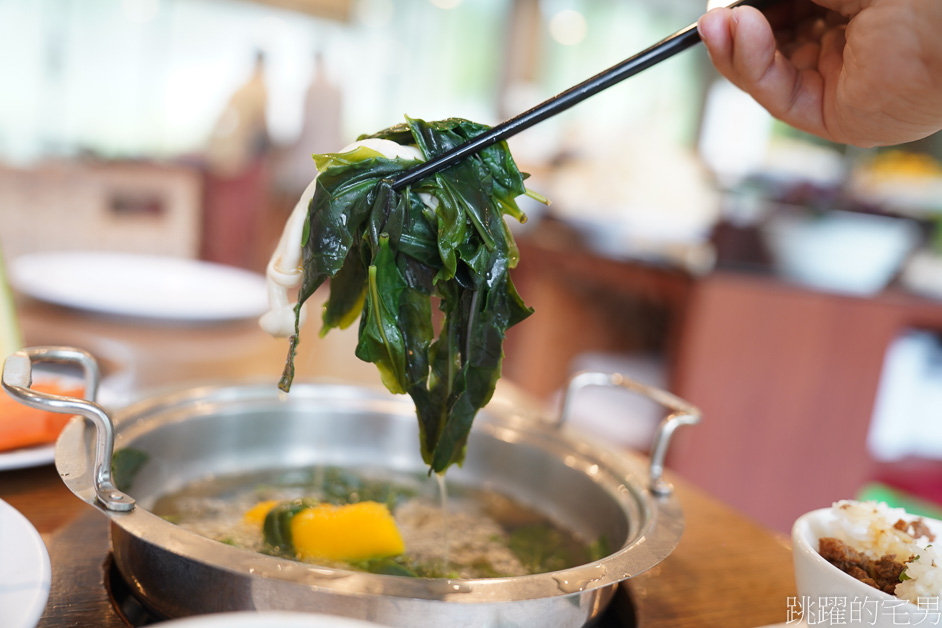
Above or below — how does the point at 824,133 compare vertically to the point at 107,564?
above

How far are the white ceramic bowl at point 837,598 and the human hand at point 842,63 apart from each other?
50 centimetres

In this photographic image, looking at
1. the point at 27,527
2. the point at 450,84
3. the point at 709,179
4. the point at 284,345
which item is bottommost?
the point at 284,345

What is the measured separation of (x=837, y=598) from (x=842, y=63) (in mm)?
717

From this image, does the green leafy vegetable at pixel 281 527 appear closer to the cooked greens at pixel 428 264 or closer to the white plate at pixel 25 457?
the cooked greens at pixel 428 264

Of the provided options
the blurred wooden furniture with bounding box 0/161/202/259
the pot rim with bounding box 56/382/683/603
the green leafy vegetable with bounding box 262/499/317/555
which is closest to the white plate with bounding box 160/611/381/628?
the pot rim with bounding box 56/382/683/603

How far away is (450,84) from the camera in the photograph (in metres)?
11.0

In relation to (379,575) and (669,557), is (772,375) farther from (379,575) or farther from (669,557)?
(379,575)

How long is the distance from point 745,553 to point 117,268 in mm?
1860

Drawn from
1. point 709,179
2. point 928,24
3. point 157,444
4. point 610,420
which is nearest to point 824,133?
point 928,24

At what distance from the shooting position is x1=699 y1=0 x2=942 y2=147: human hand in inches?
33.6

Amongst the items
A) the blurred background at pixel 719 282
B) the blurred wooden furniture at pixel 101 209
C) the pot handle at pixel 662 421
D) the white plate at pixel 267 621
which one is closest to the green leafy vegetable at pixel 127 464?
the white plate at pixel 267 621

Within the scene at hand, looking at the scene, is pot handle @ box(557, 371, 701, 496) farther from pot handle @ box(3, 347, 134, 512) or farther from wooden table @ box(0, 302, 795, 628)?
pot handle @ box(3, 347, 134, 512)

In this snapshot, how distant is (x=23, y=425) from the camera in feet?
3.27

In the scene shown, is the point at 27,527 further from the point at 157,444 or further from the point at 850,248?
the point at 850,248
